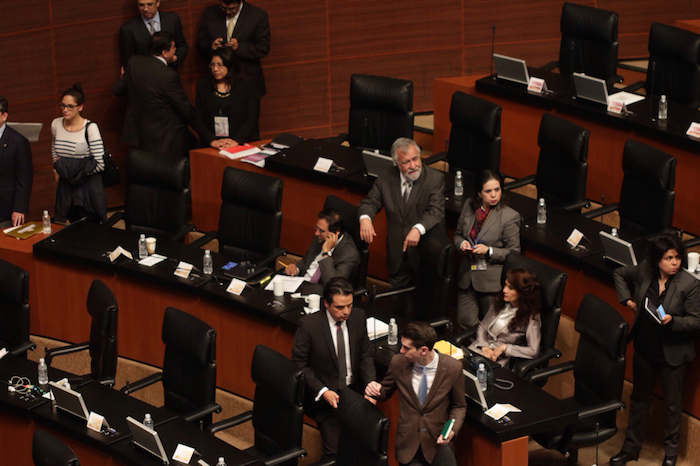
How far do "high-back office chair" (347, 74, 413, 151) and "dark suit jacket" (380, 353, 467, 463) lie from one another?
3032mm

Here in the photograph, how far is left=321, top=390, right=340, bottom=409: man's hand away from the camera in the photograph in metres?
4.83

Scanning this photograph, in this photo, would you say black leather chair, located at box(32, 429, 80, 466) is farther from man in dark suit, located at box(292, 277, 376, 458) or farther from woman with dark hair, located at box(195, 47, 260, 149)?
woman with dark hair, located at box(195, 47, 260, 149)

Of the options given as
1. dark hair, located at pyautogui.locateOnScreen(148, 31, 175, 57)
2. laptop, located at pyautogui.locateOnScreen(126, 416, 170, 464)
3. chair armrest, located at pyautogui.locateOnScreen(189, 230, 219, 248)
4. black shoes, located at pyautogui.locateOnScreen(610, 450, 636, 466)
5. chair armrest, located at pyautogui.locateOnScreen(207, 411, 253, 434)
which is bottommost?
black shoes, located at pyautogui.locateOnScreen(610, 450, 636, 466)

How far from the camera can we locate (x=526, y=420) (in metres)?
4.46

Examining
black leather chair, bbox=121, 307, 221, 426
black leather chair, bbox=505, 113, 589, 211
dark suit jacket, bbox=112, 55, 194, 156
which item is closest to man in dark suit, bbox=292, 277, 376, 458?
black leather chair, bbox=121, 307, 221, 426

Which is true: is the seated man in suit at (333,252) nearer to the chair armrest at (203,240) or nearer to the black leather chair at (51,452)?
the chair armrest at (203,240)

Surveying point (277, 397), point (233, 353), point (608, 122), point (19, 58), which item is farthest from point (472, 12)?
point (277, 397)

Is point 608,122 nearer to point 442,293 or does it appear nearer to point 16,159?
point 442,293

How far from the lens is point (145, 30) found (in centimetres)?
778

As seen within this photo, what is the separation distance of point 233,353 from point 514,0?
15.7 feet

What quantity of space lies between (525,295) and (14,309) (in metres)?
2.93

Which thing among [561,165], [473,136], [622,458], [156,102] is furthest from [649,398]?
[156,102]

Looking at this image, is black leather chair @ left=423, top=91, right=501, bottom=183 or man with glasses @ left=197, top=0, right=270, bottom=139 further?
man with glasses @ left=197, top=0, right=270, bottom=139

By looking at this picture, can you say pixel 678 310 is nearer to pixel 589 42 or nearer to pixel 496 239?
pixel 496 239
